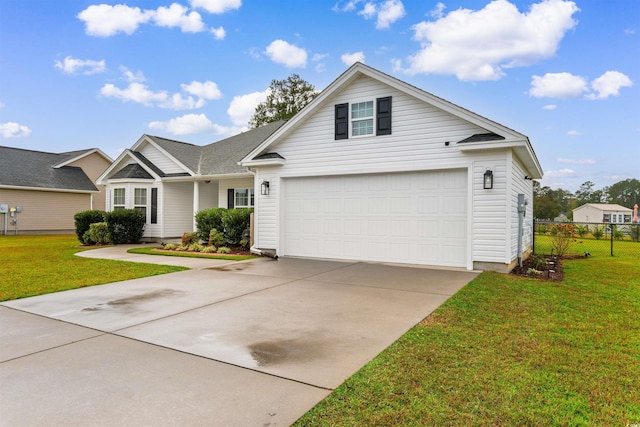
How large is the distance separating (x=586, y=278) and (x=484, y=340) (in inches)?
238

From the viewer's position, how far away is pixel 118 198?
55.7 feet

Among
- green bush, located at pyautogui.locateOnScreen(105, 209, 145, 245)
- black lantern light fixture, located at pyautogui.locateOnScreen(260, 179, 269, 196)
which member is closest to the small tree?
→ green bush, located at pyautogui.locateOnScreen(105, 209, 145, 245)

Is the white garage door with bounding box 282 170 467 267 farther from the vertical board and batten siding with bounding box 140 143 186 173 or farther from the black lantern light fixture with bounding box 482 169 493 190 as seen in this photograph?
the vertical board and batten siding with bounding box 140 143 186 173

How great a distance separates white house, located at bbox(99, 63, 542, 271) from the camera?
8812mm

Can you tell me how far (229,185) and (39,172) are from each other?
15890 millimetres

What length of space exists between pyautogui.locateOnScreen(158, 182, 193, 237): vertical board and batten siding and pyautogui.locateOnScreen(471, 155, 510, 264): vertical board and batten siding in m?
13.0

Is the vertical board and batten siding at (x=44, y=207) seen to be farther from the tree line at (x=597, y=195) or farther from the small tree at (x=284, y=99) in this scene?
the tree line at (x=597, y=195)

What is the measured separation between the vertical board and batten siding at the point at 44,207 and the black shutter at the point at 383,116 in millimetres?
22663

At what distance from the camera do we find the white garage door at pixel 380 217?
30.8 feet

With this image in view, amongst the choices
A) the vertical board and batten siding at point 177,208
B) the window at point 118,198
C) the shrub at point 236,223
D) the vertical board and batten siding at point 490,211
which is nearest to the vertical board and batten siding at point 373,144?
the vertical board and batten siding at point 490,211

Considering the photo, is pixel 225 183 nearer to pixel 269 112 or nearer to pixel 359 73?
pixel 359 73

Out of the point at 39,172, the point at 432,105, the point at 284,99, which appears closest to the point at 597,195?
the point at 284,99

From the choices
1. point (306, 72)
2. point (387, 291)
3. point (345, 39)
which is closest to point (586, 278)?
point (387, 291)

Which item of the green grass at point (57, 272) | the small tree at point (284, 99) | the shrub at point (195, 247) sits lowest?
the green grass at point (57, 272)
